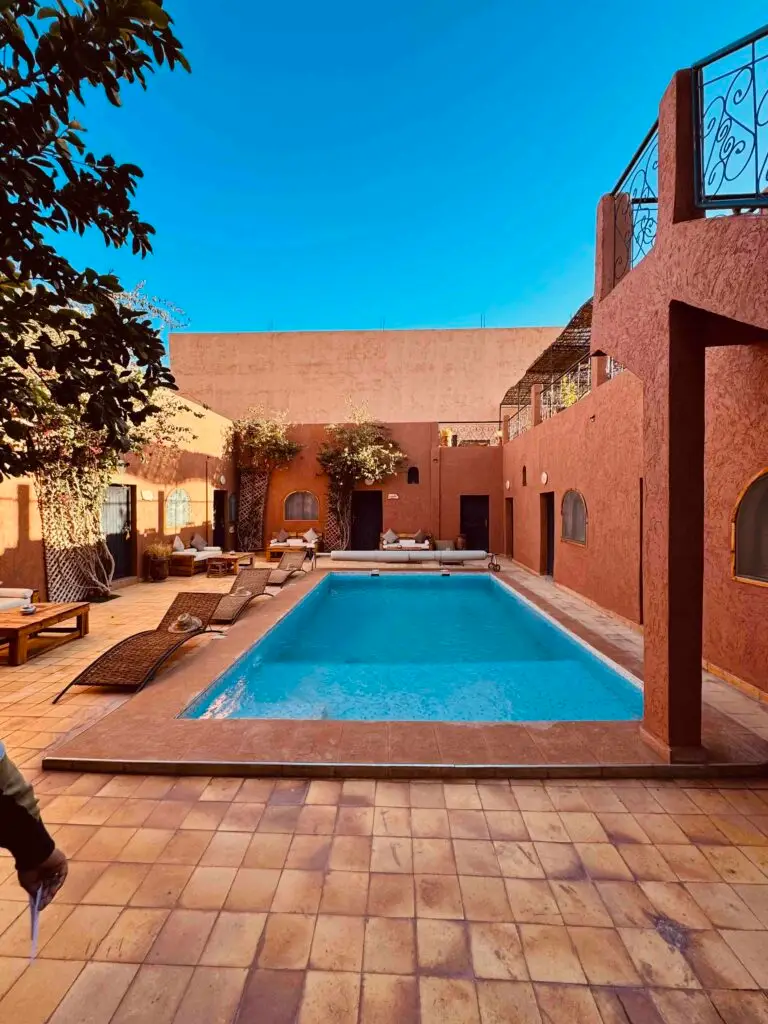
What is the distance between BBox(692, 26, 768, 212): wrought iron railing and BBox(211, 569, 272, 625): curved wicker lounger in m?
6.63

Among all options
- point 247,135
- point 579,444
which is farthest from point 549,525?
point 247,135

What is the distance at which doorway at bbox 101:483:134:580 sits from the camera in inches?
377

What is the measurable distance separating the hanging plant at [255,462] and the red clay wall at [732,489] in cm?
1279

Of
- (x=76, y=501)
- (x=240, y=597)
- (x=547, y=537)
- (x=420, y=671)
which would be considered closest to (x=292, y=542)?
→ (x=76, y=501)

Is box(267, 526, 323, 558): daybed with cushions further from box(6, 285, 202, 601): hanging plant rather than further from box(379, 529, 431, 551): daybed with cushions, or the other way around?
box(6, 285, 202, 601): hanging plant

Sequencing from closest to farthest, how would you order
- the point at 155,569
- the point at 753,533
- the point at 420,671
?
1. the point at 753,533
2. the point at 420,671
3. the point at 155,569

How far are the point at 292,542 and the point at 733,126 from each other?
13.2m

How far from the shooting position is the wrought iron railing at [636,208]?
3781mm

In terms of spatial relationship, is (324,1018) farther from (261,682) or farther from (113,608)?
(113,608)

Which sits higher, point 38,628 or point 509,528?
point 509,528

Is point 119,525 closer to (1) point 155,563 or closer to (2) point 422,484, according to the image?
(1) point 155,563

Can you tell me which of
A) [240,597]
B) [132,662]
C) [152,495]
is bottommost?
[132,662]

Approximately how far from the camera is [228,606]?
7156 mm

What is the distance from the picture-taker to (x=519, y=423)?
14648mm
